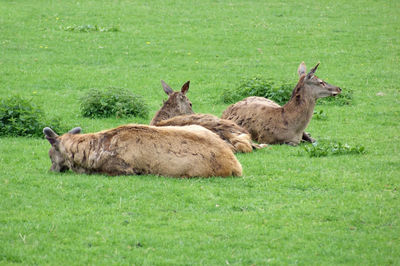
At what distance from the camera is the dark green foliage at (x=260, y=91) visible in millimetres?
16422

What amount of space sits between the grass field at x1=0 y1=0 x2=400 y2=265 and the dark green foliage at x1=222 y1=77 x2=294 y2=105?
367mm

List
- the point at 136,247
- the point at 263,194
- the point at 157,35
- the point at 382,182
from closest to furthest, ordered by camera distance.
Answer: the point at 136,247, the point at 263,194, the point at 382,182, the point at 157,35

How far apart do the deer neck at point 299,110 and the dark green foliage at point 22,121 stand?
4.40 m

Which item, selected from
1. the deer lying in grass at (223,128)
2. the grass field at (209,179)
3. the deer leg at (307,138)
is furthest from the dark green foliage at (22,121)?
the deer leg at (307,138)

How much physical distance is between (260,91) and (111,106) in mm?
3737

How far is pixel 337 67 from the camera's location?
20.9 meters

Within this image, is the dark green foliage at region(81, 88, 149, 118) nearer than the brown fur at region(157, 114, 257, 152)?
No

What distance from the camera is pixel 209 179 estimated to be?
9.57m

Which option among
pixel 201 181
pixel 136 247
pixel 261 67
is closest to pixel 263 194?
pixel 201 181

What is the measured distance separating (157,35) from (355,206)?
57.2 ft

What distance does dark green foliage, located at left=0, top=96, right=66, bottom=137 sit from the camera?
1295 cm

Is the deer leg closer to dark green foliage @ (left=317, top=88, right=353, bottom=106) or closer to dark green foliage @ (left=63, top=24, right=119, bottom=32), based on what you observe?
dark green foliage @ (left=317, top=88, right=353, bottom=106)

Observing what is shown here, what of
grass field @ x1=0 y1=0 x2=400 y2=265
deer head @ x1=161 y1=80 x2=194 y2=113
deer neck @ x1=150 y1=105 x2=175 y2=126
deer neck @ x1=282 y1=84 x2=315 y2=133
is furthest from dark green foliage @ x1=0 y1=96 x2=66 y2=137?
deer neck @ x1=282 y1=84 x2=315 y2=133

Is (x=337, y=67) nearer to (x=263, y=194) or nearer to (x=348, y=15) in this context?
(x=348, y=15)
